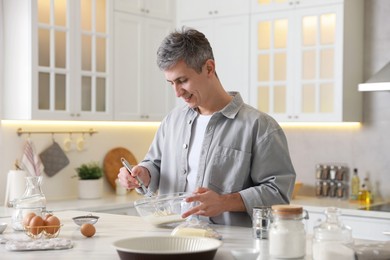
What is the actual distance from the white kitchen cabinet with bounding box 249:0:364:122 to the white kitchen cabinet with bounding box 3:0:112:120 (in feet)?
4.03

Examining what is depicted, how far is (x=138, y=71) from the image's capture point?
18.7 ft

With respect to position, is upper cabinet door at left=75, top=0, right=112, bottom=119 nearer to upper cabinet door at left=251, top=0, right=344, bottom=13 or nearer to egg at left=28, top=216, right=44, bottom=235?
upper cabinet door at left=251, top=0, right=344, bottom=13

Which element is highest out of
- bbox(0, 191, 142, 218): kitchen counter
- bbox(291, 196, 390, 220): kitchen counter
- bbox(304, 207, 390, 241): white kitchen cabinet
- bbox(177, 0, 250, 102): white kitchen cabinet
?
bbox(177, 0, 250, 102): white kitchen cabinet

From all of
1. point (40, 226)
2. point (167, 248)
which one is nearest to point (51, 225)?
point (40, 226)

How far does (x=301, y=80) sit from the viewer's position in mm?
5262

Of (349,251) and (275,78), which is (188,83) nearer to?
(349,251)

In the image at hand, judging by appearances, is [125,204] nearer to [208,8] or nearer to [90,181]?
[90,181]

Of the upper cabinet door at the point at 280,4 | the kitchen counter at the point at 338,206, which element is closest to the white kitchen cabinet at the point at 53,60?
the upper cabinet door at the point at 280,4

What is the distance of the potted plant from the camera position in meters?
5.47

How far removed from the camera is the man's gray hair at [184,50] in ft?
9.89

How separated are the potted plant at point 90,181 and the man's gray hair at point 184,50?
2579mm

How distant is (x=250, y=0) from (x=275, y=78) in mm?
642

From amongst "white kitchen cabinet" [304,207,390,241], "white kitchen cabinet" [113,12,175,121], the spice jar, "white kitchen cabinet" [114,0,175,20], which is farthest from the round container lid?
"white kitchen cabinet" [114,0,175,20]

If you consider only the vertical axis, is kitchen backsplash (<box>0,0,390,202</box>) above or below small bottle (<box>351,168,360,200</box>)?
above
